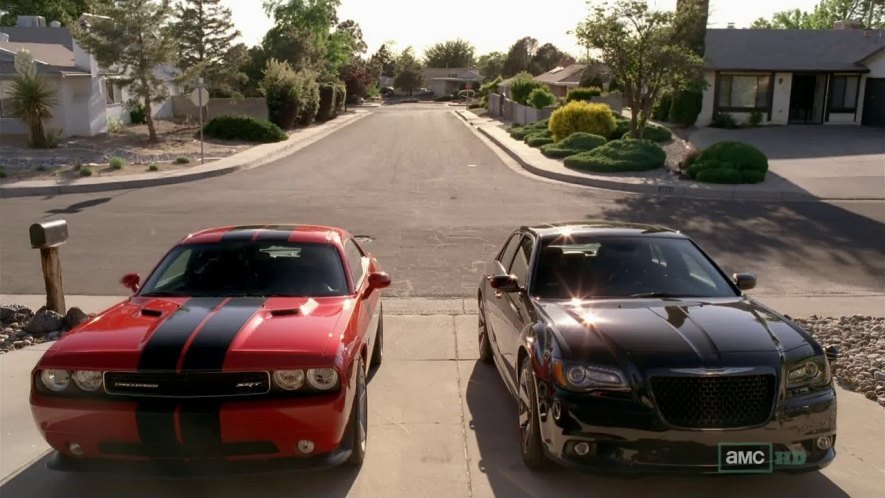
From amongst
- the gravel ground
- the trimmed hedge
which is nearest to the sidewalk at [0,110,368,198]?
the trimmed hedge

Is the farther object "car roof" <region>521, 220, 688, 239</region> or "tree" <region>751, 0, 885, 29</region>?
"tree" <region>751, 0, 885, 29</region>

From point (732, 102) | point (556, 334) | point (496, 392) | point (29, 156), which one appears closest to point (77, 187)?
point (29, 156)

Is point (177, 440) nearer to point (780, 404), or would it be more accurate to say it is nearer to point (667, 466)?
point (667, 466)

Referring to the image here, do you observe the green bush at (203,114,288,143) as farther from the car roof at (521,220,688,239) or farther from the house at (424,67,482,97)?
the house at (424,67,482,97)

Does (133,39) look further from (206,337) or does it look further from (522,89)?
(206,337)

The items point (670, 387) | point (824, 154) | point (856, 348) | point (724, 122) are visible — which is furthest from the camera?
point (724, 122)

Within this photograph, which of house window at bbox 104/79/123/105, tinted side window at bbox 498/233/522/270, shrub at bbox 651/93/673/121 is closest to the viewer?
tinted side window at bbox 498/233/522/270

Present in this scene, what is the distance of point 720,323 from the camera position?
5.07m

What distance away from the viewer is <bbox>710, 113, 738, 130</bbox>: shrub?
1422 inches

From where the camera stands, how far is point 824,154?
27422 mm

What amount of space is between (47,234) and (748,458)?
22.3 ft

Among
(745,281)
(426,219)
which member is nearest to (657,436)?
(745,281)

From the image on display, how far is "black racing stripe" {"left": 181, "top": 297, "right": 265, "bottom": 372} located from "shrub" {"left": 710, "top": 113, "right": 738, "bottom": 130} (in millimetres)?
34295

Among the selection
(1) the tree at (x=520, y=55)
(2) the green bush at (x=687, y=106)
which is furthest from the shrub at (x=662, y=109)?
(1) the tree at (x=520, y=55)
